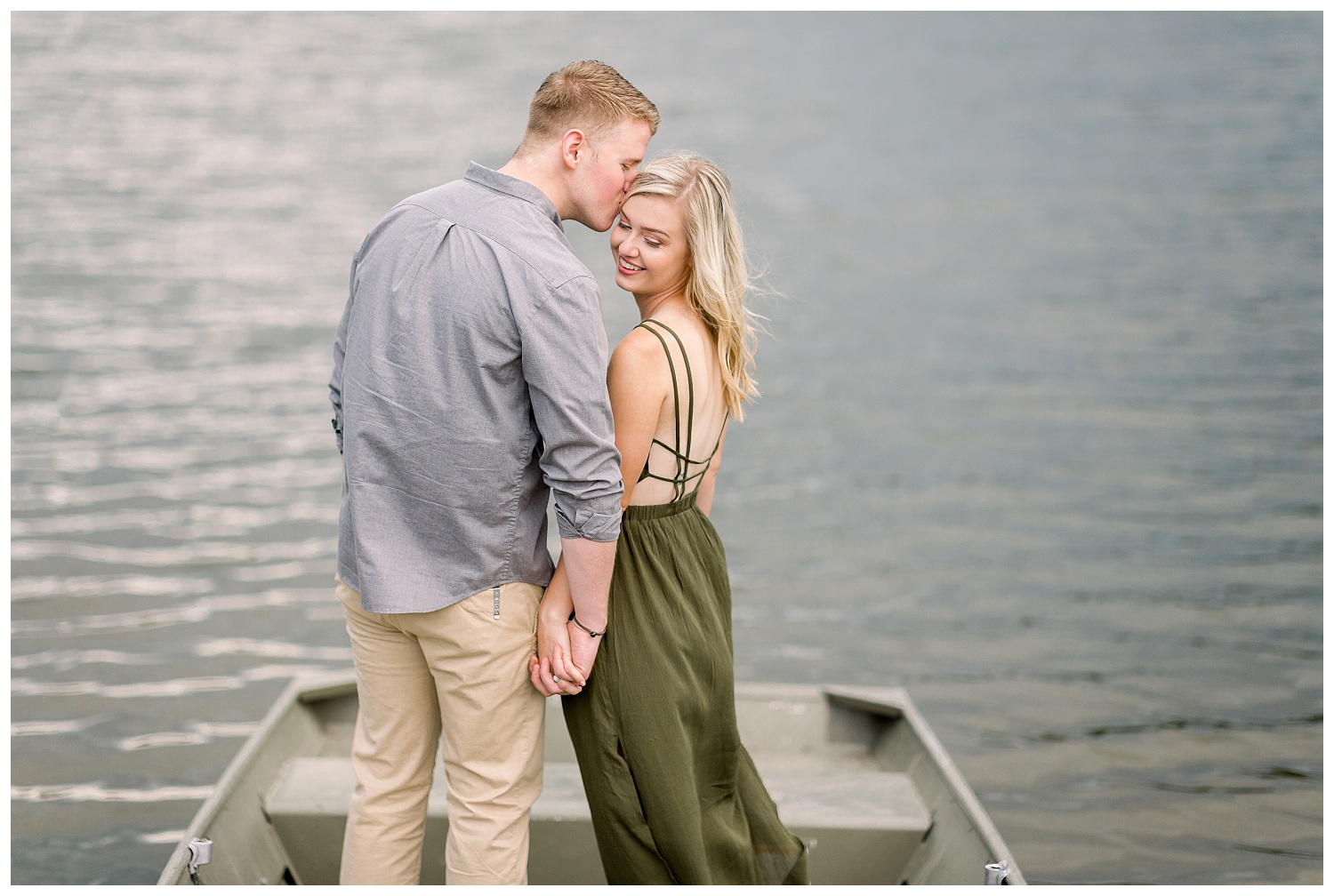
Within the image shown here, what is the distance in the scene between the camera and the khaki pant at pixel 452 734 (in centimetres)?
243

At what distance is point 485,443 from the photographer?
229cm

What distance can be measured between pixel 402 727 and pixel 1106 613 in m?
5.06

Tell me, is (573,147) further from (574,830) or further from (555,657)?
(574,830)

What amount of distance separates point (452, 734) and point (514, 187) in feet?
3.44

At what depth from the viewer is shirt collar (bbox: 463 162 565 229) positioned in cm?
233

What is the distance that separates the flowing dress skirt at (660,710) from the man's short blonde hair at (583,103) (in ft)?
2.39

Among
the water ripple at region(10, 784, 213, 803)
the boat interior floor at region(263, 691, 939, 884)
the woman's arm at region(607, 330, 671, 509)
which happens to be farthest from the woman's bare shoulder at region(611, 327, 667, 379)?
the water ripple at region(10, 784, 213, 803)

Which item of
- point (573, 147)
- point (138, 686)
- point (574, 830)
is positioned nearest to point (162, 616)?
point (138, 686)

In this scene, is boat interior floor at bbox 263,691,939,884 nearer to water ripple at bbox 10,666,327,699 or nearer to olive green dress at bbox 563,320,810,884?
olive green dress at bbox 563,320,810,884

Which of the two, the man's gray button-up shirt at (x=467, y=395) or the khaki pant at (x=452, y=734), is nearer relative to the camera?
the man's gray button-up shirt at (x=467, y=395)

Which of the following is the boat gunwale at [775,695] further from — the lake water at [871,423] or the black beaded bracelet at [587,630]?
the black beaded bracelet at [587,630]

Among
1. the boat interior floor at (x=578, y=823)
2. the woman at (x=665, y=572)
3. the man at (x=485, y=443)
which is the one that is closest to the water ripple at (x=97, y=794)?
the boat interior floor at (x=578, y=823)

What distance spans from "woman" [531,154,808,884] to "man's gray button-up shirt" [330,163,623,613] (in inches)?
6.0

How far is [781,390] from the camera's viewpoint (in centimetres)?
1042
